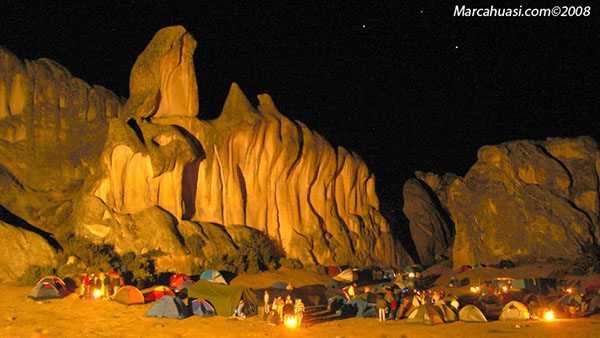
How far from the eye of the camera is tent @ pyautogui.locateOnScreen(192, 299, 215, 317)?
1070 inches

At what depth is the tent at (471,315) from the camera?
27.9 m

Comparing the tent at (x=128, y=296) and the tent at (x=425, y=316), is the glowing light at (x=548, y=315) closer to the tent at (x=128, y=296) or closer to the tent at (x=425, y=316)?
the tent at (x=425, y=316)

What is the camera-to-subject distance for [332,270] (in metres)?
42.2

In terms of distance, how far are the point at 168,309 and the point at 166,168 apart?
43.6 feet

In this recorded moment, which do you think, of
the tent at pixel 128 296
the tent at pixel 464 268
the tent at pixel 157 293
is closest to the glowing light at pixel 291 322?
the tent at pixel 157 293

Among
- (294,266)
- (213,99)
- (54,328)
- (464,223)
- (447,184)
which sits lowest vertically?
(54,328)

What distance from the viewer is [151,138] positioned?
38.3 meters

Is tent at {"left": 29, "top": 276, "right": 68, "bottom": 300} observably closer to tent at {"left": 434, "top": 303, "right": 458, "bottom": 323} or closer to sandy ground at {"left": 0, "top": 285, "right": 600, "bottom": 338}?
sandy ground at {"left": 0, "top": 285, "right": 600, "bottom": 338}

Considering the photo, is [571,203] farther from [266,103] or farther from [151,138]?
[151,138]

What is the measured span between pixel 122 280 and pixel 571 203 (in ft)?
117

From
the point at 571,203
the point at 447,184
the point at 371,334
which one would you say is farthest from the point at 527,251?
the point at 371,334

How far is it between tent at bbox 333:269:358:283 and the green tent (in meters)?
11.8

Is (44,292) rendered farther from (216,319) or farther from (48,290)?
(216,319)

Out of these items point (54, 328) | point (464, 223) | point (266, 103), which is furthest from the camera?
point (464, 223)
